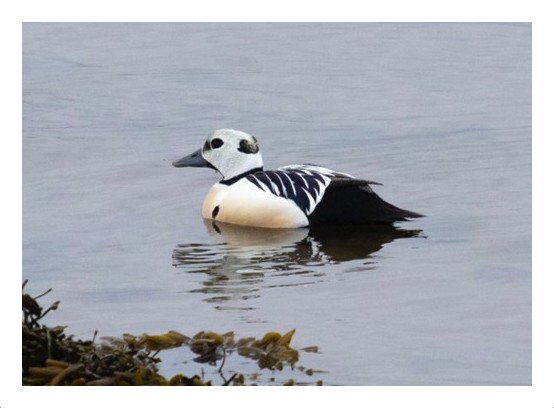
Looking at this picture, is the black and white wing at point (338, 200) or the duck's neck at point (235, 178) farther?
the duck's neck at point (235, 178)

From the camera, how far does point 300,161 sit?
14047 mm

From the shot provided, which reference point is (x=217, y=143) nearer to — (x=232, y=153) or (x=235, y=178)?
(x=232, y=153)

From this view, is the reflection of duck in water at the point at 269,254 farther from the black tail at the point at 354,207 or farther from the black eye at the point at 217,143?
the black eye at the point at 217,143

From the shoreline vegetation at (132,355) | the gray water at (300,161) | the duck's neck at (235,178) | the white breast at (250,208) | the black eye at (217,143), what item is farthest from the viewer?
the black eye at (217,143)

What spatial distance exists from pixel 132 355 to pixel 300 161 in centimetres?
661

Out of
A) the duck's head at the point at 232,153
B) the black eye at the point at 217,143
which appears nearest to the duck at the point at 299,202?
the duck's head at the point at 232,153

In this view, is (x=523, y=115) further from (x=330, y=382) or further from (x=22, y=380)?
(x=22, y=380)

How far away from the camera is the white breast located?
11.9 m

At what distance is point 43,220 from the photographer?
11883 mm

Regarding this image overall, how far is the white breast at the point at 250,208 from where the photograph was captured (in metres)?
11.9

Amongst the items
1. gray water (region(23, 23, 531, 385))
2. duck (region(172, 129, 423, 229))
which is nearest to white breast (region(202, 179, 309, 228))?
duck (region(172, 129, 423, 229))

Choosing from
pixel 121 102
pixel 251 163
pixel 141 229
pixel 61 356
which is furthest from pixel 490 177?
pixel 61 356

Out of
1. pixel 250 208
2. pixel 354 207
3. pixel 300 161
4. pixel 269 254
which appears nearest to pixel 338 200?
pixel 354 207

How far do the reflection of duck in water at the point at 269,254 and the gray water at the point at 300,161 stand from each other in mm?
29
